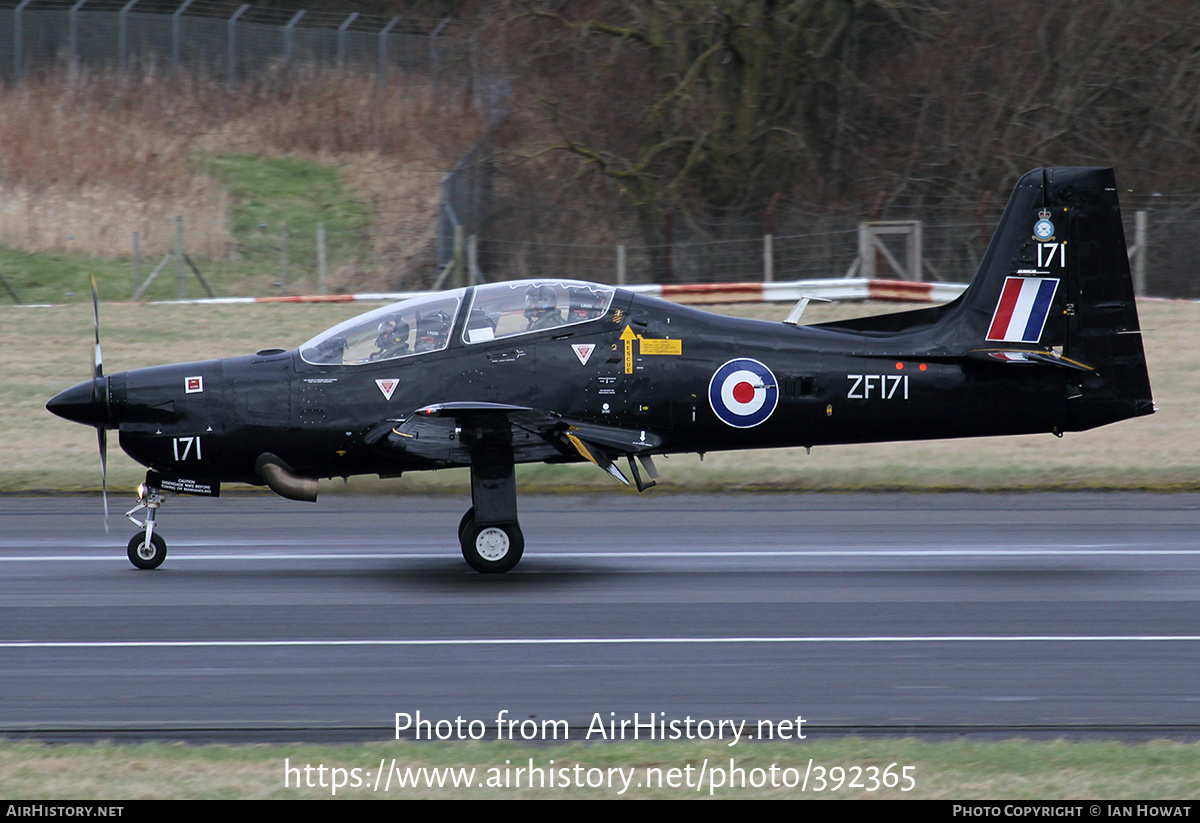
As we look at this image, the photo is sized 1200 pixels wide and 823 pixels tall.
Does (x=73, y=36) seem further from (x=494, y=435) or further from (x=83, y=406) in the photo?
(x=494, y=435)

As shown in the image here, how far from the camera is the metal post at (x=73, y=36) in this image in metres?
37.9

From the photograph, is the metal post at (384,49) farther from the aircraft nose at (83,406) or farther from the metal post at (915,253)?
the aircraft nose at (83,406)

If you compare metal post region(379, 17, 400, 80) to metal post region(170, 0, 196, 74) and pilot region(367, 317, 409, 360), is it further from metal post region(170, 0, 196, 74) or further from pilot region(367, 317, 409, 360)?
pilot region(367, 317, 409, 360)

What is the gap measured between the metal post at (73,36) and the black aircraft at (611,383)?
3131 centimetres

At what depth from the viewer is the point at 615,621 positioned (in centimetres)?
933

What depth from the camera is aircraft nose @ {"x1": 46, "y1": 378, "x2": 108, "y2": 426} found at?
1044 cm

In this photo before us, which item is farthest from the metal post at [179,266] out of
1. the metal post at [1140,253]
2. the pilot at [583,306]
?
the metal post at [1140,253]

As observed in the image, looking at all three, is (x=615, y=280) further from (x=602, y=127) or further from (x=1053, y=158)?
(x=1053, y=158)

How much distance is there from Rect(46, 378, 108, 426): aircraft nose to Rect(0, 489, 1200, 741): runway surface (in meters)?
1.39

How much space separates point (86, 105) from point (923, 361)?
3275cm

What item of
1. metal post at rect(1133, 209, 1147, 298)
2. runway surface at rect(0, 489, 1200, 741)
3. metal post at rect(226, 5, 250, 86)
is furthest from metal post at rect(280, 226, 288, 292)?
metal post at rect(1133, 209, 1147, 298)

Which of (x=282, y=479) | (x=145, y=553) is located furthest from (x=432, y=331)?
(x=145, y=553)

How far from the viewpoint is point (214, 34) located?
3959 cm
